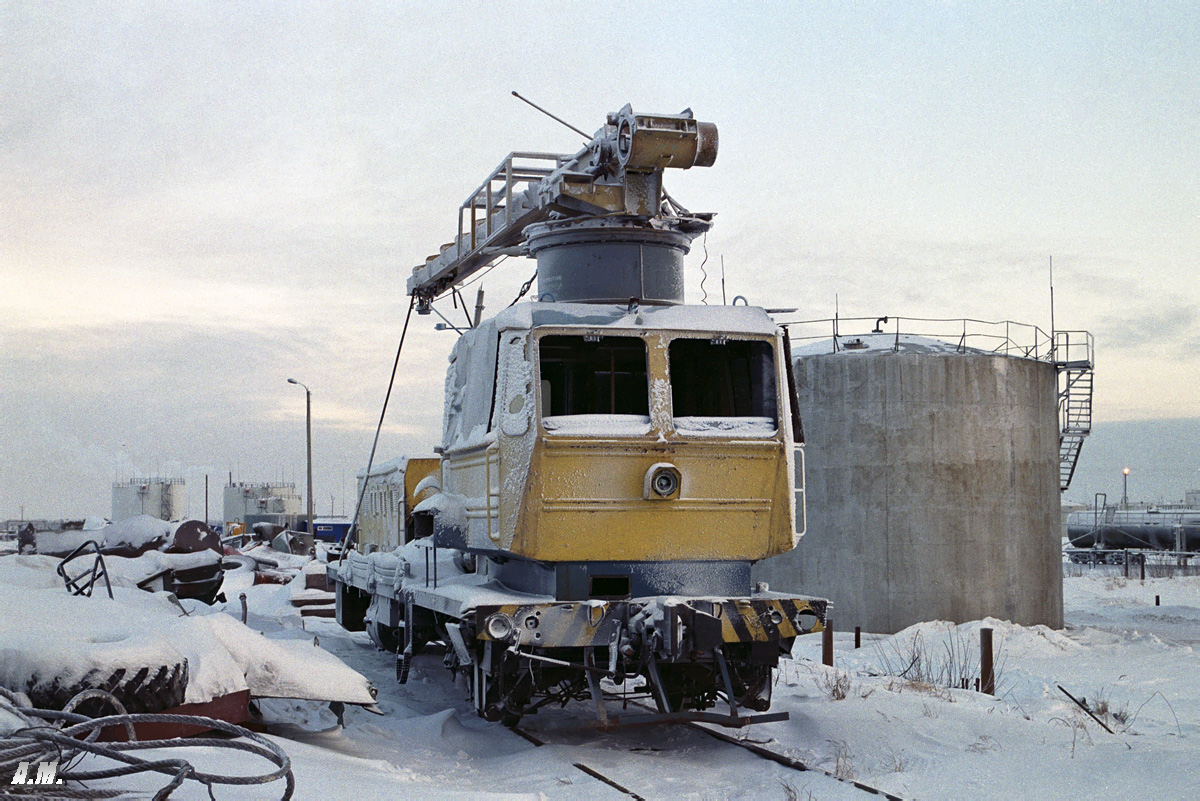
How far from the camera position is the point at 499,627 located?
807 centimetres

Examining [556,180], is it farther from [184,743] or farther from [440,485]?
[184,743]

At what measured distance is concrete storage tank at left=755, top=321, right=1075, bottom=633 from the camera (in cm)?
1916

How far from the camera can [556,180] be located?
10.2 metres

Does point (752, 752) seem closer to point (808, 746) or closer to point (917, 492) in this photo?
point (808, 746)

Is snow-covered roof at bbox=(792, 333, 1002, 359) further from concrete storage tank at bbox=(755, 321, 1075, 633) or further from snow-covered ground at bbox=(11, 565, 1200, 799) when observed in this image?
snow-covered ground at bbox=(11, 565, 1200, 799)

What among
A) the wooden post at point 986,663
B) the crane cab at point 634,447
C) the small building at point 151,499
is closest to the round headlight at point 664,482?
the crane cab at point 634,447

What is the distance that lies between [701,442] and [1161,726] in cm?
549

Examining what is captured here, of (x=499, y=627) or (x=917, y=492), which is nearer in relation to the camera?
(x=499, y=627)

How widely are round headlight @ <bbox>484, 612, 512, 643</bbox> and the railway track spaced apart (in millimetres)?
1073

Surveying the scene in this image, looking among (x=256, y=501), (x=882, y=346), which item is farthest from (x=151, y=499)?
(x=882, y=346)

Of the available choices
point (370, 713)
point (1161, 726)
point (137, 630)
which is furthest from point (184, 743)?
point (1161, 726)

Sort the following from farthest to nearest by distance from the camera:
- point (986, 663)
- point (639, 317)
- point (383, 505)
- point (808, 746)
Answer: point (383, 505), point (986, 663), point (639, 317), point (808, 746)

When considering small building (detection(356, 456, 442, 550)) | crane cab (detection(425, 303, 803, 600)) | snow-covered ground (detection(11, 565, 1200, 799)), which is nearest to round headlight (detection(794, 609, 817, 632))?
crane cab (detection(425, 303, 803, 600))

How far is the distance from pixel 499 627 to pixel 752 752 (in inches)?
87.6
